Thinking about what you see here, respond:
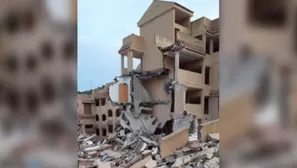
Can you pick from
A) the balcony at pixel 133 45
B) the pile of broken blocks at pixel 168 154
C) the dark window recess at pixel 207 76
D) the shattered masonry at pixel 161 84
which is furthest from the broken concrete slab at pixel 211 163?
the balcony at pixel 133 45

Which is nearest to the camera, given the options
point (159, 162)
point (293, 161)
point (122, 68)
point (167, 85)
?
point (293, 161)

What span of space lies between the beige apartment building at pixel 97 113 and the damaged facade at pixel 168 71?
1.48m

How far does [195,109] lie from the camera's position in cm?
876

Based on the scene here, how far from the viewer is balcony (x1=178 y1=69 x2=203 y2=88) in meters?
8.46

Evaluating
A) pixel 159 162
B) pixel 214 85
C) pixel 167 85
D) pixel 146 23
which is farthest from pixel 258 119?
pixel 146 23

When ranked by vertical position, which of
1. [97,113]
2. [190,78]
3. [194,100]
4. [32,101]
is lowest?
[97,113]

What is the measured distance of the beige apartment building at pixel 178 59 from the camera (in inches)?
340

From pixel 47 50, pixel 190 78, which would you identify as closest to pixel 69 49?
pixel 47 50

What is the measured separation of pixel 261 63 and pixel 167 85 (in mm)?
8624

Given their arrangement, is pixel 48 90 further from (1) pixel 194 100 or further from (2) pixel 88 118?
(2) pixel 88 118

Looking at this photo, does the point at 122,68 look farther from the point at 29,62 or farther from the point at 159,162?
the point at 29,62

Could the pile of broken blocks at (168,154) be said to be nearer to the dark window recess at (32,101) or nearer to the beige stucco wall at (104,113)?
the beige stucco wall at (104,113)

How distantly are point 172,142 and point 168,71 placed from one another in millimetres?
3671

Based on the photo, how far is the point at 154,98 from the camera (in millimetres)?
10000
